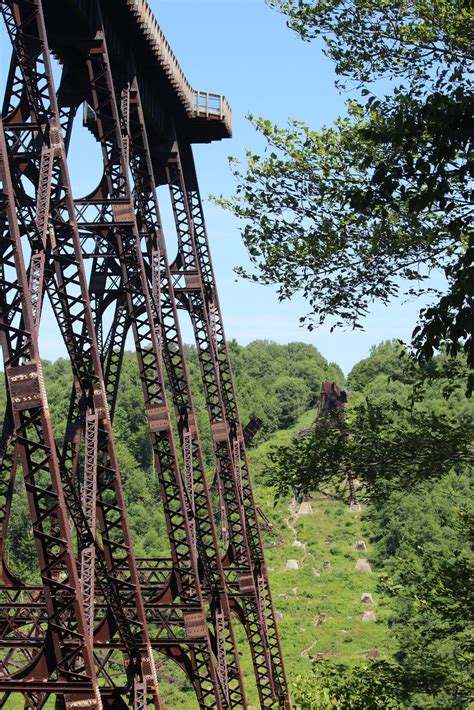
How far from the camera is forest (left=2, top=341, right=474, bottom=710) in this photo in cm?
1334

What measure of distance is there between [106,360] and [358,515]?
59.6 metres

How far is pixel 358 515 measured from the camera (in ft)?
253

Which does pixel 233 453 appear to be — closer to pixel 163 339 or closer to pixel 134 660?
pixel 163 339

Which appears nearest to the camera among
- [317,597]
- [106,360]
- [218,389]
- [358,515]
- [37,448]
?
[37,448]

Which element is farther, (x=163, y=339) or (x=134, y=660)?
(x=163, y=339)

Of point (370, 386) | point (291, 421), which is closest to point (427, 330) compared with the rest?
point (370, 386)

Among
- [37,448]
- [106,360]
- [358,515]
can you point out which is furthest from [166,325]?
[358,515]

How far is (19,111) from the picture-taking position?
1345 cm

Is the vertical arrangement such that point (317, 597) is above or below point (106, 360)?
below

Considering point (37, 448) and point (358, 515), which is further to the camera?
point (358, 515)

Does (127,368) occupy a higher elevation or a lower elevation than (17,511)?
higher

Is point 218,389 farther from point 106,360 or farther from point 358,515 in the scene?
point 358,515

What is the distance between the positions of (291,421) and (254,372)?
2374 cm

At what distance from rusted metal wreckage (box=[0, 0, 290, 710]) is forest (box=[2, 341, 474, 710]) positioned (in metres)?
2.11
